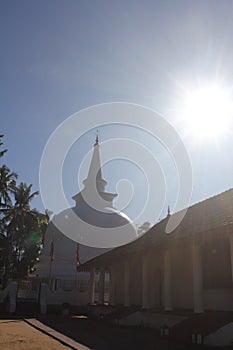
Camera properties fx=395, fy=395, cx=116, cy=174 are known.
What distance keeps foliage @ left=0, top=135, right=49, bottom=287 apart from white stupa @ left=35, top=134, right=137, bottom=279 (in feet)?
7.38

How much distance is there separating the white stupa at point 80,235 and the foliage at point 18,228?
2251mm

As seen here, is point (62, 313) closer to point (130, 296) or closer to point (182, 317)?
point (130, 296)

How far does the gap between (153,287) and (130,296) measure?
277 centimetres

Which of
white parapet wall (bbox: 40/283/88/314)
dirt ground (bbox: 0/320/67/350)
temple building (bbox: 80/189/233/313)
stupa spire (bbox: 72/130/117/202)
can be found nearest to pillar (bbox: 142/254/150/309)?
temple building (bbox: 80/189/233/313)

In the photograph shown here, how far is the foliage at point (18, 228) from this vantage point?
118 ft

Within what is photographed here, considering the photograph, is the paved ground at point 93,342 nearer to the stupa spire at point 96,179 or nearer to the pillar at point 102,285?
the pillar at point 102,285

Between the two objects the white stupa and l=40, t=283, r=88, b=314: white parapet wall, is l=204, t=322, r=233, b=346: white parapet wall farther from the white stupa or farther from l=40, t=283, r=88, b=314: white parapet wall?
the white stupa

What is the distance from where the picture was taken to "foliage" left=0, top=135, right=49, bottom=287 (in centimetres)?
3600

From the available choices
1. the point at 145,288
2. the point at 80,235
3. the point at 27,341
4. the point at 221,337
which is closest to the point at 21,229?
the point at 80,235

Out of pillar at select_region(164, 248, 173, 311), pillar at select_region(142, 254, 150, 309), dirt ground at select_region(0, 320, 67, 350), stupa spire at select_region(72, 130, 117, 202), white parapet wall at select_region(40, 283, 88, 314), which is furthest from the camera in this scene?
stupa spire at select_region(72, 130, 117, 202)

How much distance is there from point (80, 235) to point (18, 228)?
6212 mm

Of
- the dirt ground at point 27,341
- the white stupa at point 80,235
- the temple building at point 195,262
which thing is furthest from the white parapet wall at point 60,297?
the dirt ground at point 27,341

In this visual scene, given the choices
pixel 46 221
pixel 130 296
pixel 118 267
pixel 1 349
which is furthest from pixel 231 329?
pixel 46 221

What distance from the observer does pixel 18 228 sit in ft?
127
